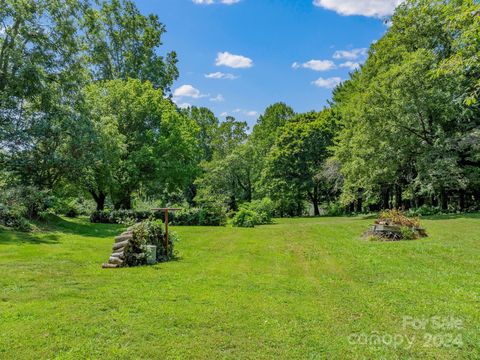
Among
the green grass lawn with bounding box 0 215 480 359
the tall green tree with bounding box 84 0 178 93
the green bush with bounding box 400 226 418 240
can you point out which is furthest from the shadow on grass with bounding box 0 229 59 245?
the tall green tree with bounding box 84 0 178 93

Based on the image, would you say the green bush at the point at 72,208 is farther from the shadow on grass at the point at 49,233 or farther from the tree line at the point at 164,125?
the shadow on grass at the point at 49,233

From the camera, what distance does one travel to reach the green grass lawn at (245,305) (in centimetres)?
388

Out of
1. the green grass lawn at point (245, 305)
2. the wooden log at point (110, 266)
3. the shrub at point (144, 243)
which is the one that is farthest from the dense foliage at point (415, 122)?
the wooden log at point (110, 266)

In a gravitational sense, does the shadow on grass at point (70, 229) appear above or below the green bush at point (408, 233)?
below

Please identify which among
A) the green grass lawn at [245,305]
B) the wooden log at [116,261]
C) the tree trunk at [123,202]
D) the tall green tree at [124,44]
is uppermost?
the tall green tree at [124,44]

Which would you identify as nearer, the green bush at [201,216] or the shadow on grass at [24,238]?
the shadow on grass at [24,238]

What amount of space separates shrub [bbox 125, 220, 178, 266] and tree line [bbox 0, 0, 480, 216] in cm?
967

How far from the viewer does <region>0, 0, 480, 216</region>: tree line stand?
1659 cm

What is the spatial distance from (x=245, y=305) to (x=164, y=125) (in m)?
20.8

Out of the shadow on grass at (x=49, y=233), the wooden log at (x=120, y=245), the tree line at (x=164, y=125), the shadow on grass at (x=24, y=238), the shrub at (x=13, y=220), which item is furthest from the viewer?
the tree line at (x=164, y=125)

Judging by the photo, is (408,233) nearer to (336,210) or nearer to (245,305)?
(245,305)

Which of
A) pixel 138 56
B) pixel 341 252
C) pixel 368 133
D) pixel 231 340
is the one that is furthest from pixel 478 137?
pixel 138 56

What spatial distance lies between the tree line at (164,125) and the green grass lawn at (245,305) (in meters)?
7.17

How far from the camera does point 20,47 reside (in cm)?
1647
